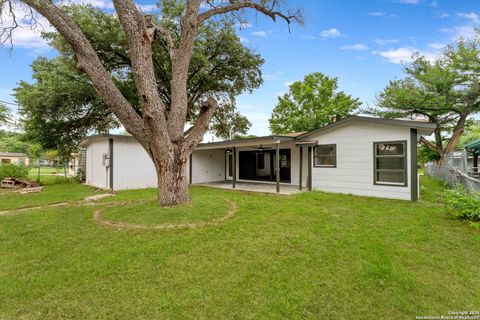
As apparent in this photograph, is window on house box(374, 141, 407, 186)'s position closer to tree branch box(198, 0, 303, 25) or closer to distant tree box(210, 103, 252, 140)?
tree branch box(198, 0, 303, 25)

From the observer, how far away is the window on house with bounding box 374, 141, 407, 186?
25.8ft

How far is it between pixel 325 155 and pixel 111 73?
462 inches

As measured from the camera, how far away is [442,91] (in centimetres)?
1541

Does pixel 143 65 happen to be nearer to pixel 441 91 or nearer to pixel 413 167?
pixel 413 167

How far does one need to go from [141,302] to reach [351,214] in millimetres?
5114

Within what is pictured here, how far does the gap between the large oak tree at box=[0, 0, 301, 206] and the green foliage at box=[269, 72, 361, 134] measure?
20.0 m

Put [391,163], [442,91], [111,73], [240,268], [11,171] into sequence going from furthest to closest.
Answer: [442,91] → [111,73] → [11,171] → [391,163] → [240,268]

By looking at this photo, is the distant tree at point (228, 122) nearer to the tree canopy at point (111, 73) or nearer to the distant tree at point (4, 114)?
the tree canopy at point (111, 73)

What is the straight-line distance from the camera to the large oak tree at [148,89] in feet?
16.3

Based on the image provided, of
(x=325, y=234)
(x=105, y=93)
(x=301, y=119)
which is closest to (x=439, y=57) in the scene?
(x=301, y=119)

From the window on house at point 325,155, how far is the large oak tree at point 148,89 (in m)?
5.50

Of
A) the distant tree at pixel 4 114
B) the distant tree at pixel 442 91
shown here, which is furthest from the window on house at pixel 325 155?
the distant tree at pixel 4 114

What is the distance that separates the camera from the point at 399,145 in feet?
26.2

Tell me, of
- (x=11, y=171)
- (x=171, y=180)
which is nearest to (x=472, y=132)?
(x=171, y=180)
